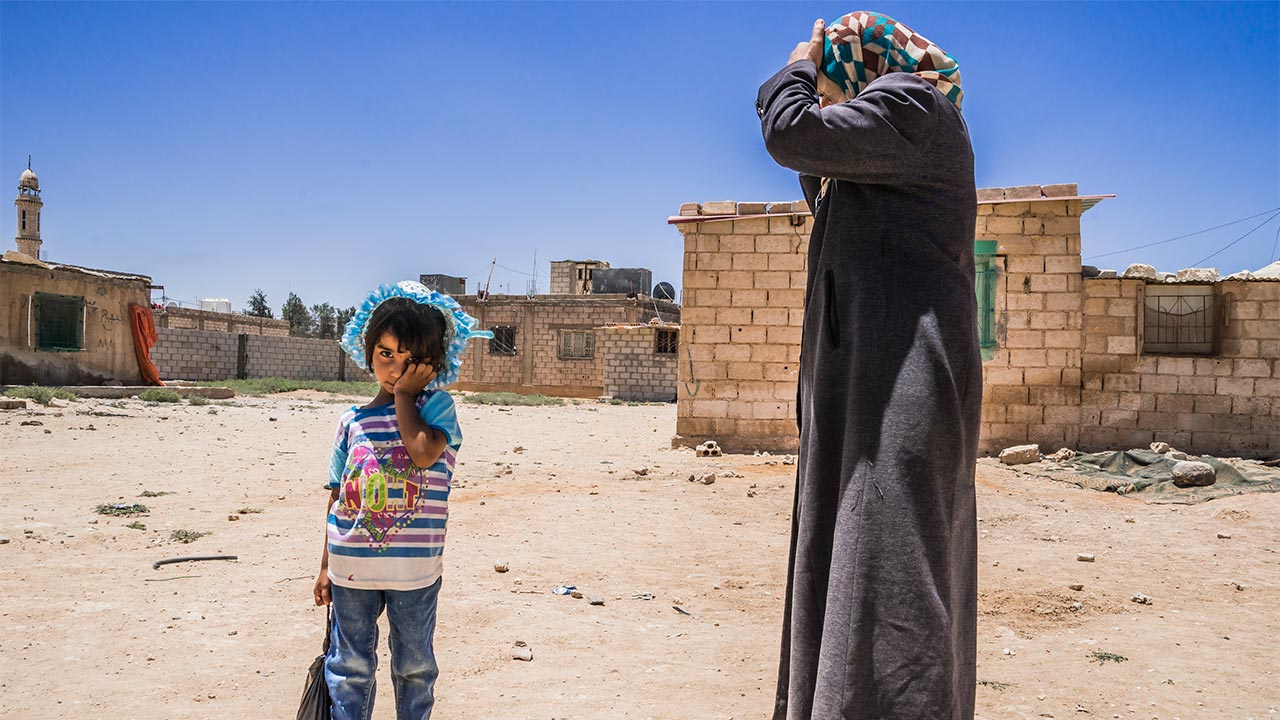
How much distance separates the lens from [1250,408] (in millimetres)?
10195

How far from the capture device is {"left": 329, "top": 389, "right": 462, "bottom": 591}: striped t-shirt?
2137mm

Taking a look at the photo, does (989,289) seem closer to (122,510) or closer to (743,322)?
(743,322)

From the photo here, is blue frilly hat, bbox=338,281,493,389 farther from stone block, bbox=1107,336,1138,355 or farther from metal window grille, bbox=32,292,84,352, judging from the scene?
metal window grille, bbox=32,292,84,352

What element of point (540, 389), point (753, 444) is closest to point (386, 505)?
point (753, 444)

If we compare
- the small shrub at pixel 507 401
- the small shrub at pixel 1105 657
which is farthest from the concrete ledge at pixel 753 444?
the small shrub at pixel 507 401

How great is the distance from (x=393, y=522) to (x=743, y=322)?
850 centimetres

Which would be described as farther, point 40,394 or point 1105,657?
point 40,394

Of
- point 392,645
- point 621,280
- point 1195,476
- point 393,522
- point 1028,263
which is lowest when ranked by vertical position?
point 1195,476

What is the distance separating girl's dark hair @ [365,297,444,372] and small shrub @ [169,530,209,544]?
3801 millimetres

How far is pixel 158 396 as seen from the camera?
1636cm

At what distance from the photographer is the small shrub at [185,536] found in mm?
5328

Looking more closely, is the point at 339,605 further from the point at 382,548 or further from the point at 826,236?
the point at 826,236

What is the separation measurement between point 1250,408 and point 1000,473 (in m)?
3.63

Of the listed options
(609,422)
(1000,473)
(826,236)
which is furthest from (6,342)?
(826,236)
